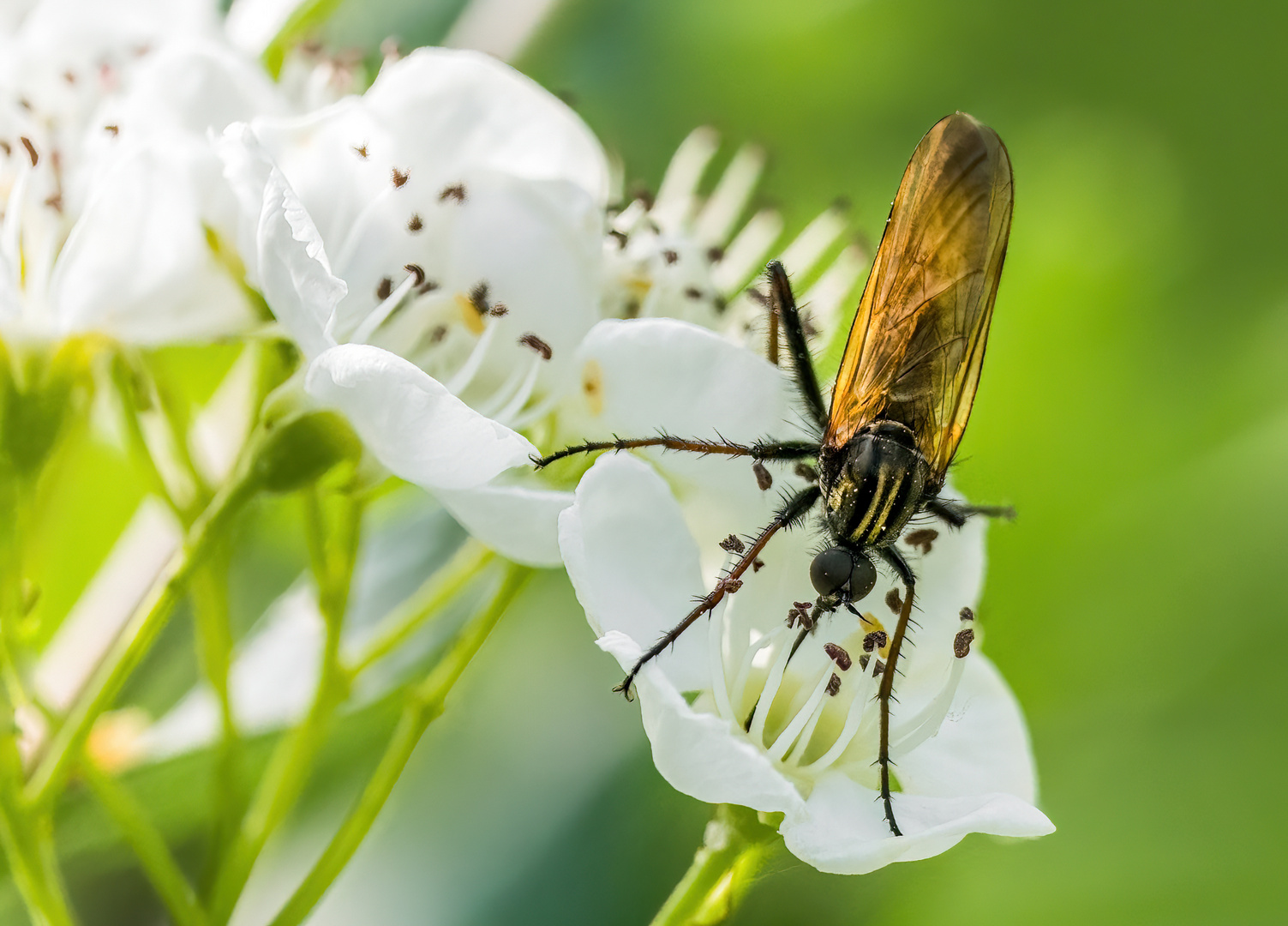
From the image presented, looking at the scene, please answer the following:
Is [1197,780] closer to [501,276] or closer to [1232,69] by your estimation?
[501,276]

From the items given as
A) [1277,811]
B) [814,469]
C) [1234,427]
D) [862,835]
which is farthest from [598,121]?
[862,835]

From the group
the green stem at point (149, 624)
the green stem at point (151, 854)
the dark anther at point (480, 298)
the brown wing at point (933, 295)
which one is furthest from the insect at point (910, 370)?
the green stem at point (151, 854)

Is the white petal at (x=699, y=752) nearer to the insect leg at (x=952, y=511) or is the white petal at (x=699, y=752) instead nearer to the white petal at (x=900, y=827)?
the white petal at (x=900, y=827)

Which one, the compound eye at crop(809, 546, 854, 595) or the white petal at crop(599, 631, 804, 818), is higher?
the compound eye at crop(809, 546, 854, 595)

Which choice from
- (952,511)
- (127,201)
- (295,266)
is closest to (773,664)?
(952,511)

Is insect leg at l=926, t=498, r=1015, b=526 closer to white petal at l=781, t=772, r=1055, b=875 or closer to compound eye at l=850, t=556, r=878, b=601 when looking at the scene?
compound eye at l=850, t=556, r=878, b=601

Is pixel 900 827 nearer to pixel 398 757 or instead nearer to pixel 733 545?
pixel 733 545

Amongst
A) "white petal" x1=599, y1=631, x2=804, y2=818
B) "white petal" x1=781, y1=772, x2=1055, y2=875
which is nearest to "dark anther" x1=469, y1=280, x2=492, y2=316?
"white petal" x1=599, y1=631, x2=804, y2=818
